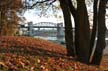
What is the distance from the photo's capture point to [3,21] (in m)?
40.9

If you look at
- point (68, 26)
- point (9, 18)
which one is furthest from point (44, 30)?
point (68, 26)

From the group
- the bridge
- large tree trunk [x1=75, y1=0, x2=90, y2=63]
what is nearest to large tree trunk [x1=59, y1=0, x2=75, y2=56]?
large tree trunk [x1=75, y1=0, x2=90, y2=63]

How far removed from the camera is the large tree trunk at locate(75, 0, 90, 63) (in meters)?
20.1

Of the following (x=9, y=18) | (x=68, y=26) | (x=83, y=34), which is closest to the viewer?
(x=83, y=34)

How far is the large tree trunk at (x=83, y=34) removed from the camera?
20.1 meters

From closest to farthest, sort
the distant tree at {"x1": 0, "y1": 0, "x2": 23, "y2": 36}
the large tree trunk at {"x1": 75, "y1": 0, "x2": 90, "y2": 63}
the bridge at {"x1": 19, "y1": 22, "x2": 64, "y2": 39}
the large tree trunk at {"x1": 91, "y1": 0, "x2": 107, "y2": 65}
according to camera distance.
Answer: the large tree trunk at {"x1": 91, "y1": 0, "x2": 107, "y2": 65}
the large tree trunk at {"x1": 75, "y1": 0, "x2": 90, "y2": 63}
the distant tree at {"x1": 0, "y1": 0, "x2": 23, "y2": 36}
the bridge at {"x1": 19, "y1": 22, "x2": 64, "y2": 39}

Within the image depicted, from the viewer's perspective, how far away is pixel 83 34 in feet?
67.3

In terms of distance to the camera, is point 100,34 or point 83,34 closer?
point 100,34

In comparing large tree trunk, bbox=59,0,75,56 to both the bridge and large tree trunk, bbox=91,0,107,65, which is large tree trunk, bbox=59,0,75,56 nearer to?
large tree trunk, bbox=91,0,107,65

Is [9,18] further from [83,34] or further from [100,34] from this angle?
[100,34]

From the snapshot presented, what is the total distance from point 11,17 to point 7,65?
3130 centimetres

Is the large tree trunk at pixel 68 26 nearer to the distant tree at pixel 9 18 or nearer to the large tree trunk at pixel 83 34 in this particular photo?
the large tree trunk at pixel 83 34

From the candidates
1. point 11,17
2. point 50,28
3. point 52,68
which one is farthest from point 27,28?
point 52,68

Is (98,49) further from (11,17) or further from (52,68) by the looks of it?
(11,17)
